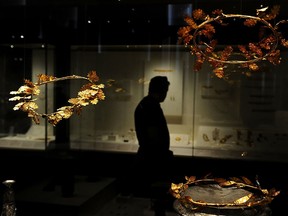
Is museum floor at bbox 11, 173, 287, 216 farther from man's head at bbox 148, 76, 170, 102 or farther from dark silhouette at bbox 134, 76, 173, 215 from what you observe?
man's head at bbox 148, 76, 170, 102

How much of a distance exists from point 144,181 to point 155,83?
1.99 feet

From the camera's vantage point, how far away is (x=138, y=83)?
2.42 meters

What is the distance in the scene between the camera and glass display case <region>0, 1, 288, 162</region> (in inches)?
91.0

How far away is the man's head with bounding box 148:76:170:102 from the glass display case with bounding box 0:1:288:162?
0.03 m

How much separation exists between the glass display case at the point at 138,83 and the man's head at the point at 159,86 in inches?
1.2

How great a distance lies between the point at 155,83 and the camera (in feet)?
7.82

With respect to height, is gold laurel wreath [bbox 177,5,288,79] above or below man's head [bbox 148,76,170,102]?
above

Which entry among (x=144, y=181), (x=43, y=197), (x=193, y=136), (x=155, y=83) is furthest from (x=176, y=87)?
(x=43, y=197)

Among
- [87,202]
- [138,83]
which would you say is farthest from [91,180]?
[138,83]

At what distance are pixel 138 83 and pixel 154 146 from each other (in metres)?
0.38

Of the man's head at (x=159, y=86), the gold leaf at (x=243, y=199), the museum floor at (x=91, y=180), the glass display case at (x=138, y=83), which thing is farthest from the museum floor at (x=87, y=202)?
the gold leaf at (x=243, y=199)

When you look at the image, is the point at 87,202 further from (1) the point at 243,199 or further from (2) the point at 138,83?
(1) the point at 243,199

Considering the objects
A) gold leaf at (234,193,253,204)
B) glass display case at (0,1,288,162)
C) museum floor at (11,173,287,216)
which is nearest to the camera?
gold leaf at (234,193,253,204)

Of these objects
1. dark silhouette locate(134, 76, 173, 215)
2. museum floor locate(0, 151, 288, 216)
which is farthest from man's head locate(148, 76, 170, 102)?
museum floor locate(0, 151, 288, 216)
